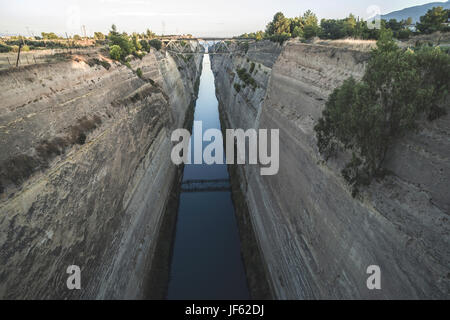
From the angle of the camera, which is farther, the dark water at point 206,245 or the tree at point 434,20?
the tree at point 434,20

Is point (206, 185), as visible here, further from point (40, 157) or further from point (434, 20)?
point (434, 20)

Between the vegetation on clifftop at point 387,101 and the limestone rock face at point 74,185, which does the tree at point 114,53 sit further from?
the vegetation on clifftop at point 387,101

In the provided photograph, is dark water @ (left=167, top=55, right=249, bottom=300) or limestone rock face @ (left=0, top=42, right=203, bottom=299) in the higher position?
limestone rock face @ (left=0, top=42, right=203, bottom=299)

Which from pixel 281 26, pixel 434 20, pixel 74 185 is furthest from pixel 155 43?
pixel 434 20

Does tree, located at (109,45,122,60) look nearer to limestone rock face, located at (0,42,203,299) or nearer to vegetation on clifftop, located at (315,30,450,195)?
limestone rock face, located at (0,42,203,299)

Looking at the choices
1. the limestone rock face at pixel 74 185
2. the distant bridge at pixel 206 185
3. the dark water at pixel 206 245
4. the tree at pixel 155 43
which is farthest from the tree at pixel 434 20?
the tree at pixel 155 43

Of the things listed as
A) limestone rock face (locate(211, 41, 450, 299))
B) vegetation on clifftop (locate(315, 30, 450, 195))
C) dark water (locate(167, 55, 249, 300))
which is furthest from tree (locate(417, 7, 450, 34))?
dark water (locate(167, 55, 249, 300))

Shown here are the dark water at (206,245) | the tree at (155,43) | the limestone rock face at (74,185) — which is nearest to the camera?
the limestone rock face at (74,185)
